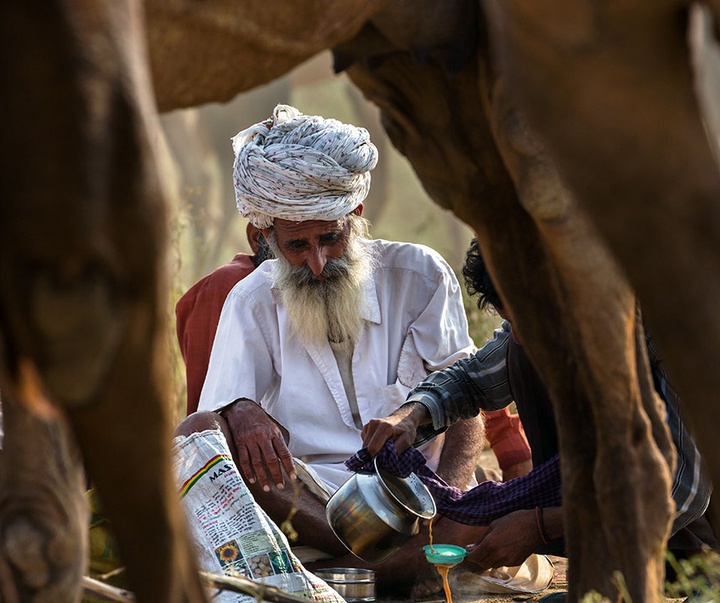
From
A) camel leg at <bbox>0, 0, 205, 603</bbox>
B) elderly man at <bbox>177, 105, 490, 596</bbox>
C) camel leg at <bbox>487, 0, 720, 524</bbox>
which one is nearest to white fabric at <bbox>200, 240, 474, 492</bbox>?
elderly man at <bbox>177, 105, 490, 596</bbox>

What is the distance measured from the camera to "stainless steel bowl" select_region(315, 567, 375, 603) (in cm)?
422

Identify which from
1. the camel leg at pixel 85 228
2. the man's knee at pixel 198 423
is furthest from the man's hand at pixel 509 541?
the camel leg at pixel 85 228

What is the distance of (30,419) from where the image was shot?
7.76ft

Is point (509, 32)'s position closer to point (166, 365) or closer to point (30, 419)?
point (166, 365)

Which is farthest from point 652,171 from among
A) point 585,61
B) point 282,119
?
point 282,119

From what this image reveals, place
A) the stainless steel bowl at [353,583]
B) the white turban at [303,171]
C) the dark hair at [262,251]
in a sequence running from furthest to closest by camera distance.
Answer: the dark hair at [262,251], the white turban at [303,171], the stainless steel bowl at [353,583]

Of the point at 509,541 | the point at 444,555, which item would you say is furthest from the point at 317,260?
the point at 444,555

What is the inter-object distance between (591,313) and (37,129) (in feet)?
5.03

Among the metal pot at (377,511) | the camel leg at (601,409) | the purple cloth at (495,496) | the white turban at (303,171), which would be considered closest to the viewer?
the camel leg at (601,409)

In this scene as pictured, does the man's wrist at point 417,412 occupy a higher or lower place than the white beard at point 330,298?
lower

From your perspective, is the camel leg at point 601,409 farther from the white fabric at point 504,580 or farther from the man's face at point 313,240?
the man's face at point 313,240

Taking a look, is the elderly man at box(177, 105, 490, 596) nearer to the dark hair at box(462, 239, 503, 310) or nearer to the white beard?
the white beard

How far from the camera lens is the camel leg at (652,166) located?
5.77 feet

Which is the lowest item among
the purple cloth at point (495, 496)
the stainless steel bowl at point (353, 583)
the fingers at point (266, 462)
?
the stainless steel bowl at point (353, 583)
